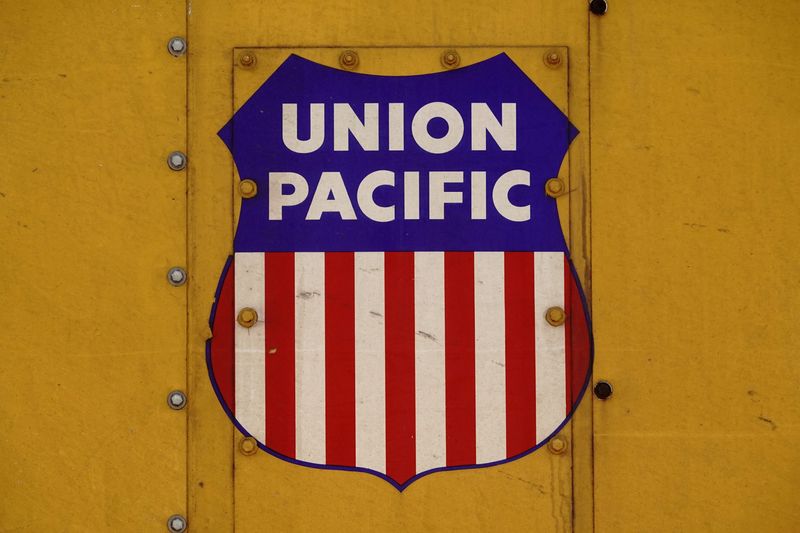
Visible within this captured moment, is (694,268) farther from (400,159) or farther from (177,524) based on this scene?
(177,524)

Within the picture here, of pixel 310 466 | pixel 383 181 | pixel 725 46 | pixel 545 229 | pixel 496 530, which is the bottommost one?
pixel 496 530

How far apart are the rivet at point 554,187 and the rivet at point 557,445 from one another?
0.58 metres

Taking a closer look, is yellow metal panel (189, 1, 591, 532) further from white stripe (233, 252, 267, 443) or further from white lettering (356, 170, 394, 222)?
white lettering (356, 170, 394, 222)

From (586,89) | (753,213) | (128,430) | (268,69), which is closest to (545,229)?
(586,89)

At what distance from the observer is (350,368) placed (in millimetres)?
1647

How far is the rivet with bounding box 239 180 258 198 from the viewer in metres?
1.64

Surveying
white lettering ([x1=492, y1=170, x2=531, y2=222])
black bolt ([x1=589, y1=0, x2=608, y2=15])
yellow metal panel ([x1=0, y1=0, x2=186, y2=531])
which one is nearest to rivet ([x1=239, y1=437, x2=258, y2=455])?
yellow metal panel ([x1=0, y1=0, x2=186, y2=531])

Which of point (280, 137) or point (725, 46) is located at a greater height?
point (725, 46)

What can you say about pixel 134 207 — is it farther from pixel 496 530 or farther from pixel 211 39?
pixel 496 530

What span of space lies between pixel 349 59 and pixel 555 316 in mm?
786

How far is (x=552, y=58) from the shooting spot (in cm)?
166

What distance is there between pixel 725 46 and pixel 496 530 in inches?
50.9

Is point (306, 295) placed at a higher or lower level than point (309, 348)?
higher

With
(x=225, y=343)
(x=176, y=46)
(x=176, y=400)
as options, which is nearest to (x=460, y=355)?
(x=225, y=343)
